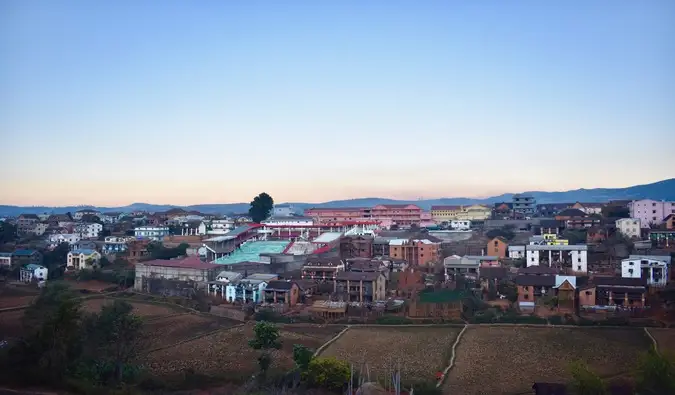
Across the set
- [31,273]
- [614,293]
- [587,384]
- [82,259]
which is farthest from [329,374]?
[82,259]

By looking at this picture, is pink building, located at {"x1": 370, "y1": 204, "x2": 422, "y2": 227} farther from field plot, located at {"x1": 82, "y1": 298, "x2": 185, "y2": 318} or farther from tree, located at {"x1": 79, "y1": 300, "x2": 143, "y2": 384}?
tree, located at {"x1": 79, "y1": 300, "x2": 143, "y2": 384}

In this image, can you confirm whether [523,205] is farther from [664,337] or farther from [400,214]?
[664,337]

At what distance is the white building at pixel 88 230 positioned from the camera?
46062 mm

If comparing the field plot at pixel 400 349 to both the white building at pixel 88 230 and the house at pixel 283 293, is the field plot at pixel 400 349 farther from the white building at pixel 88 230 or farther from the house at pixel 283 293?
the white building at pixel 88 230

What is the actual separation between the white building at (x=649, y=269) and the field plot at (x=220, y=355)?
587 inches

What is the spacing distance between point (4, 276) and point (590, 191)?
10431 cm

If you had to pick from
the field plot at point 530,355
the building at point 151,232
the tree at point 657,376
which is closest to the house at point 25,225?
the building at point 151,232

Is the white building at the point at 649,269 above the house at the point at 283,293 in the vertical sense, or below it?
above

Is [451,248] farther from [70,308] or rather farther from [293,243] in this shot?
[70,308]

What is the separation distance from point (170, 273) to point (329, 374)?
1747 centimetres

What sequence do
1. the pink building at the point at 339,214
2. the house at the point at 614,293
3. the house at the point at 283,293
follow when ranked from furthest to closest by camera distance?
the pink building at the point at 339,214 → the house at the point at 283,293 → the house at the point at 614,293

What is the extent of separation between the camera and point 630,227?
3425cm

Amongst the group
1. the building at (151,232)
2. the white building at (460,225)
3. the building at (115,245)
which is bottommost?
the building at (115,245)

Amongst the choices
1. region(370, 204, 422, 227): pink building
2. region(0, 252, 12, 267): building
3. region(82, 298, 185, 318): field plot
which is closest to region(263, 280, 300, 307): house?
region(82, 298, 185, 318): field plot
